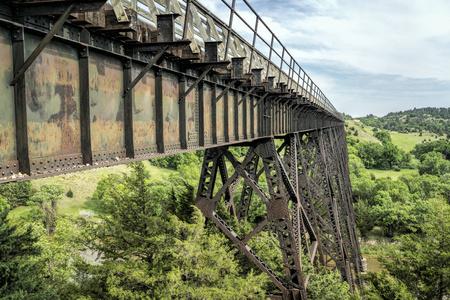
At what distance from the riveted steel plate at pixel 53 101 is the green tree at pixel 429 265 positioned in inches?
543

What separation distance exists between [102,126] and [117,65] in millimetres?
844

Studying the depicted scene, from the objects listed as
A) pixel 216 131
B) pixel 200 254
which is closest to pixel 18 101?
pixel 216 131

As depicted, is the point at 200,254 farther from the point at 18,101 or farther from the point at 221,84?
the point at 18,101

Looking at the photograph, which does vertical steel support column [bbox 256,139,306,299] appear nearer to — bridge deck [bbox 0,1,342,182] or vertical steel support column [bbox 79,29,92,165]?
bridge deck [bbox 0,1,342,182]

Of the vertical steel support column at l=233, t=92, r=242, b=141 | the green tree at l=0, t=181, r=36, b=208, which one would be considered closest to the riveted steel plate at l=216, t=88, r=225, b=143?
the vertical steel support column at l=233, t=92, r=242, b=141

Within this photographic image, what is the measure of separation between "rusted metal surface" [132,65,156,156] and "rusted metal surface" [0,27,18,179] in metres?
1.75

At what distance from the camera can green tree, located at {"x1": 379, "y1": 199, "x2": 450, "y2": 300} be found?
1288cm

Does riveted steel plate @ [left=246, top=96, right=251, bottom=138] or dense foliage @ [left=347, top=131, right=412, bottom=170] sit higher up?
riveted steel plate @ [left=246, top=96, right=251, bottom=138]

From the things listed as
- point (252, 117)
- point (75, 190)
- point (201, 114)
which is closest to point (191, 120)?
point (201, 114)

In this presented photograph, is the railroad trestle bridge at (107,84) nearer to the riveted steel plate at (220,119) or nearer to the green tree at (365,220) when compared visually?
the riveted steel plate at (220,119)

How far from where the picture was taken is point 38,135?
3.25 metres

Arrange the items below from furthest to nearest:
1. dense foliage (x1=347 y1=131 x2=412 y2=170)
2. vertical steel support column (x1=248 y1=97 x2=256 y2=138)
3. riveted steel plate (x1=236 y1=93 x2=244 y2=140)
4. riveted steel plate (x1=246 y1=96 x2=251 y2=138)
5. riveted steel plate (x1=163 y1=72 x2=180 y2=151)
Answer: dense foliage (x1=347 y1=131 x2=412 y2=170)
vertical steel support column (x1=248 y1=97 x2=256 y2=138)
riveted steel plate (x1=246 y1=96 x2=251 y2=138)
riveted steel plate (x1=236 y1=93 x2=244 y2=140)
riveted steel plate (x1=163 y1=72 x2=180 y2=151)

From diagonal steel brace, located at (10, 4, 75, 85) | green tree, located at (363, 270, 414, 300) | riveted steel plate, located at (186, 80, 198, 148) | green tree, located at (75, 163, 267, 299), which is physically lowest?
green tree, located at (363, 270, 414, 300)

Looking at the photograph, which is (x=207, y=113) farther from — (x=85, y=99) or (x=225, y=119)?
(x=85, y=99)
